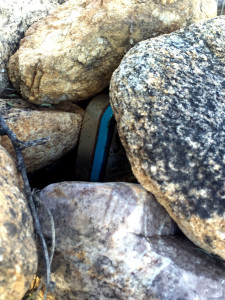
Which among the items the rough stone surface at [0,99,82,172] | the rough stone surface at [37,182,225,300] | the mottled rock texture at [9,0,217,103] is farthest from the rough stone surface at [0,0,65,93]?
the rough stone surface at [37,182,225,300]

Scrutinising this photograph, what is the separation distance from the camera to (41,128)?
2.02m

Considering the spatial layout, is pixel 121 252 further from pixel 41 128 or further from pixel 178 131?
pixel 41 128

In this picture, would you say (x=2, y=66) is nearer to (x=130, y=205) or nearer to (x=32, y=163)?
(x=32, y=163)

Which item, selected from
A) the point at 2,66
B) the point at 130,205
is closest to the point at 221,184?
the point at 130,205

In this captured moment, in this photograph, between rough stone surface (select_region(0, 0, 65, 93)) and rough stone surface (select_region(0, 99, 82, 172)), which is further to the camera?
rough stone surface (select_region(0, 0, 65, 93))

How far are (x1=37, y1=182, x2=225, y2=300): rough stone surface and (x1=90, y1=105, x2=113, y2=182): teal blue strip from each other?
55 cm

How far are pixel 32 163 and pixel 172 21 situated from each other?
39.8 inches

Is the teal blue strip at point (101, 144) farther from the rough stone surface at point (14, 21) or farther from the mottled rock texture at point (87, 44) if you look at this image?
the rough stone surface at point (14, 21)

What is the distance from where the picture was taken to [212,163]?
1520 mm

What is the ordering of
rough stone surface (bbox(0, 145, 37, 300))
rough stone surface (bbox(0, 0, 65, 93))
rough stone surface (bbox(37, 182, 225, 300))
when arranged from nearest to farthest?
rough stone surface (bbox(0, 145, 37, 300)), rough stone surface (bbox(37, 182, 225, 300)), rough stone surface (bbox(0, 0, 65, 93))

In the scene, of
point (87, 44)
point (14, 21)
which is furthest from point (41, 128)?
point (14, 21)

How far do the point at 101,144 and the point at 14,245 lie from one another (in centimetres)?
106

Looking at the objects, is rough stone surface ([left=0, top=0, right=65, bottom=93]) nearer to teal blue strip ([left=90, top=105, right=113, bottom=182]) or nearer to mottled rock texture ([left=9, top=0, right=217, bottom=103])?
mottled rock texture ([left=9, top=0, right=217, bottom=103])

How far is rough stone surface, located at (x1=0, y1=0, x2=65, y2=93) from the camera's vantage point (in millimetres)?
2115
